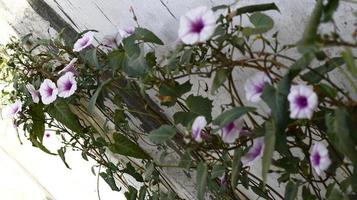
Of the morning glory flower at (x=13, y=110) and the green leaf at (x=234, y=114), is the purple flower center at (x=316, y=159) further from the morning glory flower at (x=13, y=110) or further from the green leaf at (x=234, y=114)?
the morning glory flower at (x=13, y=110)

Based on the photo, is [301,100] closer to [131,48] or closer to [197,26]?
[197,26]

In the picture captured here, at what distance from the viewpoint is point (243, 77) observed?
1307 mm

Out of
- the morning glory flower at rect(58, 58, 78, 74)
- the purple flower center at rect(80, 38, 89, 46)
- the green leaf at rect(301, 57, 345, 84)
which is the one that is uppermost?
the purple flower center at rect(80, 38, 89, 46)

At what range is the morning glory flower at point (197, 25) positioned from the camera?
904mm

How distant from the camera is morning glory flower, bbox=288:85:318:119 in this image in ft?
2.72

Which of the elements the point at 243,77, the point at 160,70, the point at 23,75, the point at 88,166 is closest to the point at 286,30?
the point at 243,77

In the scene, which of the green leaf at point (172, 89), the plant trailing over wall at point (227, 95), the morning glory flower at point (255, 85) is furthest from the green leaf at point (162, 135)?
the morning glory flower at point (255, 85)

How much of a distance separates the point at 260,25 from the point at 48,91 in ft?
2.05

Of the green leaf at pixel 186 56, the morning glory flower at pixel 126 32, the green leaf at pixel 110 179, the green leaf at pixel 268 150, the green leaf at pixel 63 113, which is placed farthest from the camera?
the green leaf at pixel 110 179

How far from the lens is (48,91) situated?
1.34 m

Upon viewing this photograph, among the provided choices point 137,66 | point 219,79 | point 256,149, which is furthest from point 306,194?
point 137,66

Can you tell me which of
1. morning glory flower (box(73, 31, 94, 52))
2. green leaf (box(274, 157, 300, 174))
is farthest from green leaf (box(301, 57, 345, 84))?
morning glory flower (box(73, 31, 94, 52))

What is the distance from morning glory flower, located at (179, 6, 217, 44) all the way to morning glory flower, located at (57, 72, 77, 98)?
46cm

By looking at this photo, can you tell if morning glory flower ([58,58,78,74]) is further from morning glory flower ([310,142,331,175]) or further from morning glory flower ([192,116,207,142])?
morning glory flower ([310,142,331,175])
